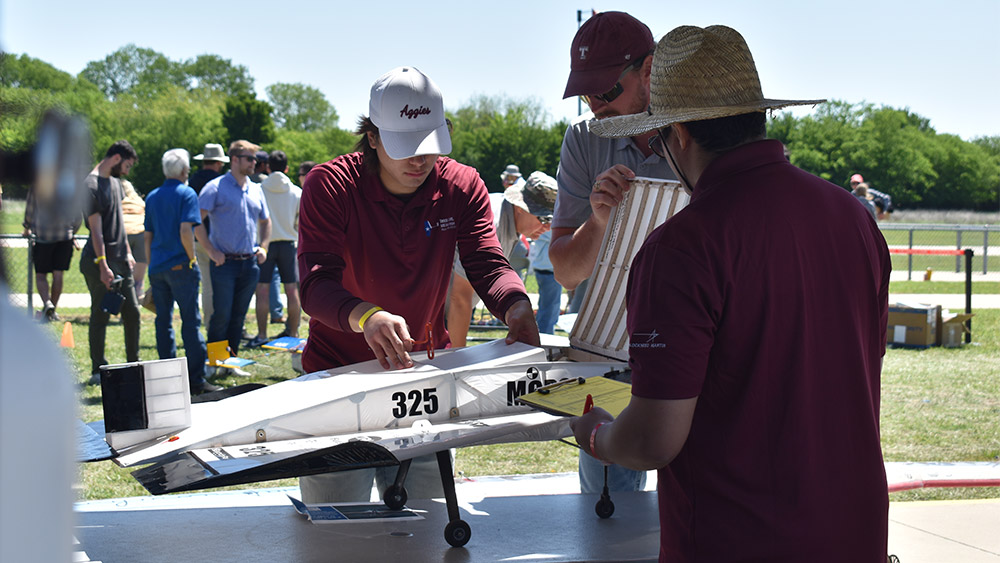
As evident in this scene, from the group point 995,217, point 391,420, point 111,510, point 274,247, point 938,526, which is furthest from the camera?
point 995,217

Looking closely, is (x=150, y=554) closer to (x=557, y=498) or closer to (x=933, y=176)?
(x=557, y=498)

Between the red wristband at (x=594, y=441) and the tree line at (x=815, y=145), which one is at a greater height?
the tree line at (x=815, y=145)

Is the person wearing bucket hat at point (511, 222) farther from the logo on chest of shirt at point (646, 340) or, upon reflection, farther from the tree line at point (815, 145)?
the tree line at point (815, 145)

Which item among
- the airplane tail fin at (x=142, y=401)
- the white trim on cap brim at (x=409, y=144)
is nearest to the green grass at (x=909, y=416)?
the airplane tail fin at (x=142, y=401)

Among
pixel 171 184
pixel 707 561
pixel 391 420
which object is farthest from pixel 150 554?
pixel 171 184

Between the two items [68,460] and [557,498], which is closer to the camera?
[68,460]

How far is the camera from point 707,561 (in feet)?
5.52

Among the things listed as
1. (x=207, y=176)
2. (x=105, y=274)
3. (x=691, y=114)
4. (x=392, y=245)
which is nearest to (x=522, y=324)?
(x=392, y=245)

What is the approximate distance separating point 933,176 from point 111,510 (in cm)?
5433

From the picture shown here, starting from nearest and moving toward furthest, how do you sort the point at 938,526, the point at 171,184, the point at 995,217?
the point at 938,526, the point at 171,184, the point at 995,217

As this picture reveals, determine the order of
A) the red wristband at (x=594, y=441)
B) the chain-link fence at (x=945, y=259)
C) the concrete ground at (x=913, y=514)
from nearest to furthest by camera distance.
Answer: the red wristband at (x=594, y=441), the concrete ground at (x=913, y=514), the chain-link fence at (x=945, y=259)

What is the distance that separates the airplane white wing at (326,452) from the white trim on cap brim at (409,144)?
2.86 feet

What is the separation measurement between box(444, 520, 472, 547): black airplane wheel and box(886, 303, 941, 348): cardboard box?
8044mm

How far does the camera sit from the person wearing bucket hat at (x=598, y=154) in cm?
306
